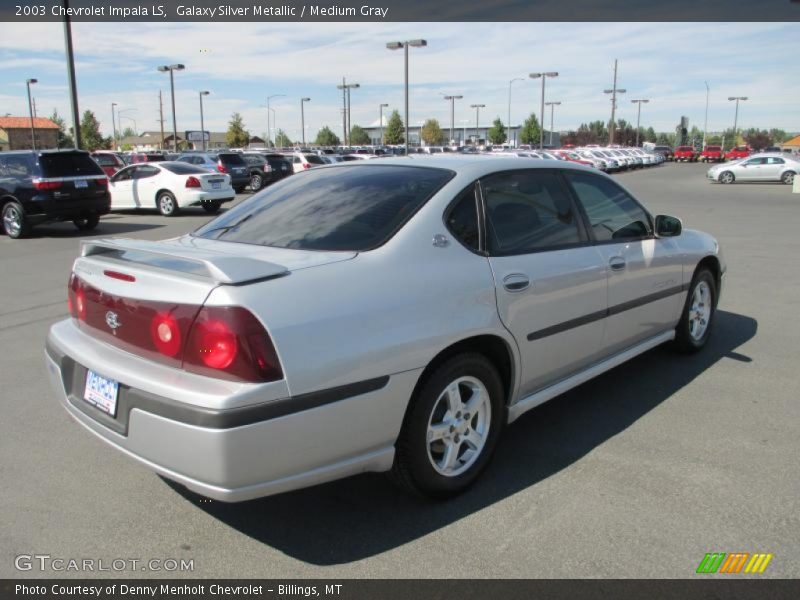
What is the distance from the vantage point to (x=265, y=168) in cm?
2728

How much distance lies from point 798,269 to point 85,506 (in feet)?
30.9

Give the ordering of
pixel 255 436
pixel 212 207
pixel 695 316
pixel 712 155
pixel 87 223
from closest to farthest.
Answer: pixel 255 436 < pixel 695 316 < pixel 87 223 < pixel 212 207 < pixel 712 155

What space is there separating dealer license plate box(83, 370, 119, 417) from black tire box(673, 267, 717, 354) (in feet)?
13.3

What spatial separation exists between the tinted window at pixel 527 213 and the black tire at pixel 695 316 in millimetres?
1705

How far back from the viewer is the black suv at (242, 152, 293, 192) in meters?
27.0

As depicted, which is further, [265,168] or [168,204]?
[265,168]

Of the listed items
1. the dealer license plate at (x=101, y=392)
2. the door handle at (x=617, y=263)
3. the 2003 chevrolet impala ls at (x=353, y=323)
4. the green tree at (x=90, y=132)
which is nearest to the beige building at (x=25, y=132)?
the green tree at (x=90, y=132)

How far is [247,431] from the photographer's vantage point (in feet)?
7.95

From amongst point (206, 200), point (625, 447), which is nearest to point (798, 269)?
point (625, 447)

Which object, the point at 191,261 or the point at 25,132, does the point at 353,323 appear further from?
the point at 25,132

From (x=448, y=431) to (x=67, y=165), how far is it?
1288 centimetres

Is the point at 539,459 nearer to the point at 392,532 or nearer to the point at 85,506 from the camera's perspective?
the point at 392,532

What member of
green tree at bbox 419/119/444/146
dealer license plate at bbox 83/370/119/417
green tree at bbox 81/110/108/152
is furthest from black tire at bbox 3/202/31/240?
→ green tree at bbox 419/119/444/146

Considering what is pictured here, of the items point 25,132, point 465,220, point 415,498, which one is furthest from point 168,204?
point 25,132
